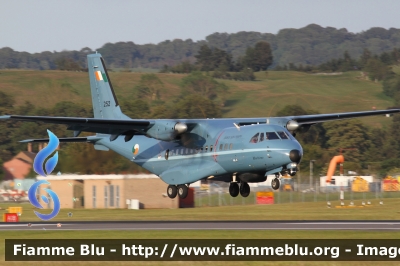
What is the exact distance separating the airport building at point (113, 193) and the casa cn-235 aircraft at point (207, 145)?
14.8 m

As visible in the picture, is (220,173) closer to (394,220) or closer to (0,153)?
Answer: (394,220)

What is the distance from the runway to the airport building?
10.7m

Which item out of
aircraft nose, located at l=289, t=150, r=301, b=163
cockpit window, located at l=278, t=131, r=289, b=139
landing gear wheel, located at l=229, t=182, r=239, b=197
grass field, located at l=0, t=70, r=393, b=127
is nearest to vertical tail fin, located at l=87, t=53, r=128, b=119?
landing gear wheel, located at l=229, t=182, r=239, b=197

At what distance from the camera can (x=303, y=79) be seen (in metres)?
163

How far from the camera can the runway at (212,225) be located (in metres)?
36.5

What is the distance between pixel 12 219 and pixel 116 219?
6511mm

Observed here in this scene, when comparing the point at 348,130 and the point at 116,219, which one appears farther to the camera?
the point at 348,130

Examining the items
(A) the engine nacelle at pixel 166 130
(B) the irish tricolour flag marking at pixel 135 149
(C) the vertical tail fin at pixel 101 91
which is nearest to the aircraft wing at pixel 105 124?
(A) the engine nacelle at pixel 166 130

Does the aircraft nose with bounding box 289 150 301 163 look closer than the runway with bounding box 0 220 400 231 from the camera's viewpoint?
Yes

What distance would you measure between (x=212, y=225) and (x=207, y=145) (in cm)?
729

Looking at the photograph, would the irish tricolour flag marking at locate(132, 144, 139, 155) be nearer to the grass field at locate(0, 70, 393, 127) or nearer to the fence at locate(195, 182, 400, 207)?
the fence at locate(195, 182, 400, 207)

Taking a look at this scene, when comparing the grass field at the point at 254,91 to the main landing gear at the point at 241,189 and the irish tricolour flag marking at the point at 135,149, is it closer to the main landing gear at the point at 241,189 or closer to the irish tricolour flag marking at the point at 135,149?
the irish tricolour flag marking at the point at 135,149

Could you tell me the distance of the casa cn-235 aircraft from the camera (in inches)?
1180

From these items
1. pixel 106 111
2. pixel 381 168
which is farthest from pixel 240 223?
pixel 381 168
